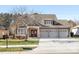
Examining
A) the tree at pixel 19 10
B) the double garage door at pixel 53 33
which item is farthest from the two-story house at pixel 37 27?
the tree at pixel 19 10

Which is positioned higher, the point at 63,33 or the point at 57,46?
the point at 63,33

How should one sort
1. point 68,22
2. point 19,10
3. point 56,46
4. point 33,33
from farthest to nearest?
point 56,46, point 33,33, point 68,22, point 19,10

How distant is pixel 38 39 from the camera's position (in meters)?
13.1

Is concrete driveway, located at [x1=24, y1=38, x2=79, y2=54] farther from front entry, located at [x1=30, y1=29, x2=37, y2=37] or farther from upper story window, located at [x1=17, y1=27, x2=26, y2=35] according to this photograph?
upper story window, located at [x1=17, y1=27, x2=26, y2=35]

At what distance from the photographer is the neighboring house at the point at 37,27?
1291 centimetres

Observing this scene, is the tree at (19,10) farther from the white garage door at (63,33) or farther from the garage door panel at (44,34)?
the white garage door at (63,33)

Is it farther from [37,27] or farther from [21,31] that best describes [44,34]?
[21,31]

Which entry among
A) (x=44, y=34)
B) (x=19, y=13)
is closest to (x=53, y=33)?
(x=44, y=34)

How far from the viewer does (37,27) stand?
13.2 meters

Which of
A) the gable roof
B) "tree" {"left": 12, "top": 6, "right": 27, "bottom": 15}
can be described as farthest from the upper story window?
the gable roof

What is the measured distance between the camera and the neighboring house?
12914 mm

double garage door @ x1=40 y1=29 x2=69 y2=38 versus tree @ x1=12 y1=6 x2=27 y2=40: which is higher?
tree @ x1=12 y1=6 x2=27 y2=40
